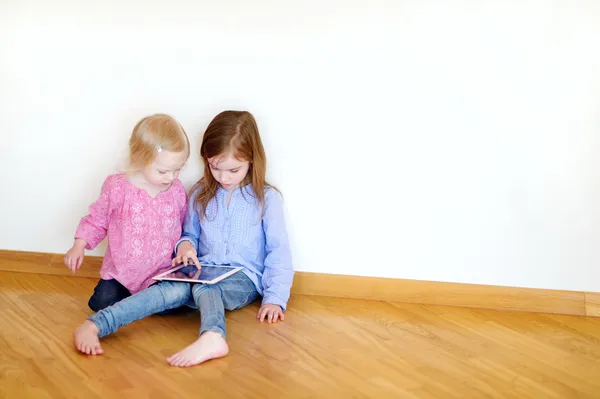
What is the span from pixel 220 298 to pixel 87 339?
38 centimetres

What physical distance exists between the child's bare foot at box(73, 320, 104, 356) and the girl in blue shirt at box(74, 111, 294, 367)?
217 millimetres

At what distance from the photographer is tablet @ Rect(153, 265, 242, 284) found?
1.98 metres

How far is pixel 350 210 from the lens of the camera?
2234mm

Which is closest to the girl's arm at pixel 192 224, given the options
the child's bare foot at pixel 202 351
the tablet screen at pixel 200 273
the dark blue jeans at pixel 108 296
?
the tablet screen at pixel 200 273

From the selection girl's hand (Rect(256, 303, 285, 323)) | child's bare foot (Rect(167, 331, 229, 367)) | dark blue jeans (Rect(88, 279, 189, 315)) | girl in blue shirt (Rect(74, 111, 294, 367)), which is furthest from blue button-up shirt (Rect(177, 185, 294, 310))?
child's bare foot (Rect(167, 331, 229, 367))

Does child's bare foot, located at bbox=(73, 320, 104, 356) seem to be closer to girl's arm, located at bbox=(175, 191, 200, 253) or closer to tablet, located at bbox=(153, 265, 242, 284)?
tablet, located at bbox=(153, 265, 242, 284)

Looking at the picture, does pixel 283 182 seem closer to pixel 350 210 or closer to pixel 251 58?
pixel 350 210

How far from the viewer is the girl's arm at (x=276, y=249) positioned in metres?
2.14

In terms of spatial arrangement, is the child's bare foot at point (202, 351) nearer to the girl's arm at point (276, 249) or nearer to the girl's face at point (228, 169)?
the girl's arm at point (276, 249)

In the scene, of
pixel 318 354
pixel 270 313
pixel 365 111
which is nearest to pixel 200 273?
pixel 270 313

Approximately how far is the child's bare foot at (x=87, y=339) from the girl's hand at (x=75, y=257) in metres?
0.27

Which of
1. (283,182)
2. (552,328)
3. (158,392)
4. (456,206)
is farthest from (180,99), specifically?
(552,328)

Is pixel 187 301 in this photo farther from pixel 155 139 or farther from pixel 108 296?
pixel 155 139

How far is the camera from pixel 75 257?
1997 mm
